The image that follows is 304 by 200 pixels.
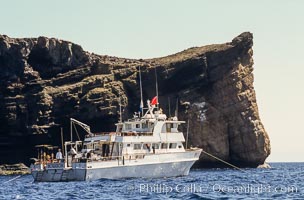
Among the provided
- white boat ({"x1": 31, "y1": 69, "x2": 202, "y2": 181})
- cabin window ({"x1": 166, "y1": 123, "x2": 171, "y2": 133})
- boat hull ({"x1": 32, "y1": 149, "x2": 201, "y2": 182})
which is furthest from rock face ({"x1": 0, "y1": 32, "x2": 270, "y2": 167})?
boat hull ({"x1": 32, "y1": 149, "x2": 201, "y2": 182})

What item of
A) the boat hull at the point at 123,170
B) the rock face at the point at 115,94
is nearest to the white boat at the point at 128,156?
the boat hull at the point at 123,170

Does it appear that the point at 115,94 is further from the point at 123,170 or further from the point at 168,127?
the point at 123,170

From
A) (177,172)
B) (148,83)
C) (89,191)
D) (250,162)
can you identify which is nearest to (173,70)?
(148,83)

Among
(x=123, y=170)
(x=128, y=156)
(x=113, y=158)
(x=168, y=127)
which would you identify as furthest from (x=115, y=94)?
(x=123, y=170)

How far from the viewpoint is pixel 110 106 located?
101 metres

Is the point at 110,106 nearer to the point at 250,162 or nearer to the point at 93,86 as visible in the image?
the point at 93,86

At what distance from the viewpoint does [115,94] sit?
338ft

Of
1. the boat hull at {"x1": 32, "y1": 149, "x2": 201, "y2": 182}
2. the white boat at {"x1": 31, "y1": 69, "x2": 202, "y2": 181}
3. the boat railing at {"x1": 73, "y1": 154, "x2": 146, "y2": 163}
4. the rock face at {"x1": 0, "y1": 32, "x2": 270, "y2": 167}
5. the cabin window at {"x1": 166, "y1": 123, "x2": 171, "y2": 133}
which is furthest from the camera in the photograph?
the rock face at {"x1": 0, "y1": 32, "x2": 270, "y2": 167}

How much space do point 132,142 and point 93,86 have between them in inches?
1749

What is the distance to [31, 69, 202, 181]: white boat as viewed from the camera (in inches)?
2200

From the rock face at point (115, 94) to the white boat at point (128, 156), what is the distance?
1381 inches

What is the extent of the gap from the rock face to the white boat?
35.1 m

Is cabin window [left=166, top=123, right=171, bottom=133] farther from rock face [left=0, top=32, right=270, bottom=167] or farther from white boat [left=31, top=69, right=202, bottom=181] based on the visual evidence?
rock face [left=0, top=32, right=270, bottom=167]

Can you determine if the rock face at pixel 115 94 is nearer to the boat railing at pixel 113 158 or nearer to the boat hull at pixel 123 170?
the boat hull at pixel 123 170
